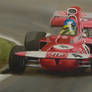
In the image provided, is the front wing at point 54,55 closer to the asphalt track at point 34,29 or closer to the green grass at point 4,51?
the asphalt track at point 34,29

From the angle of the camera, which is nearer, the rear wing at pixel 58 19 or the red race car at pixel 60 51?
the red race car at pixel 60 51

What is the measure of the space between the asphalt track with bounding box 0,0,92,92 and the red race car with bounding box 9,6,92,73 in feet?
0.93

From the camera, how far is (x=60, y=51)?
7957mm

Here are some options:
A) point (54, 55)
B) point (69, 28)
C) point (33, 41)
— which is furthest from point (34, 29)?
point (54, 55)

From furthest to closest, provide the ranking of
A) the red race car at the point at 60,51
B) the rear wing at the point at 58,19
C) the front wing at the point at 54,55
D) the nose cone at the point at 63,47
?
the rear wing at the point at 58,19
the nose cone at the point at 63,47
the red race car at the point at 60,51
the front wing at the point at 54,55

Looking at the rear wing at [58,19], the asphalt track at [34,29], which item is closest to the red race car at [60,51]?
the asphalt track at [34,29]

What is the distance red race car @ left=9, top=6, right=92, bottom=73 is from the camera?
7537mm

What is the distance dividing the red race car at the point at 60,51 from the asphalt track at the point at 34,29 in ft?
0.93

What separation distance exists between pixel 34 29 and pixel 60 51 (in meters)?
6.64

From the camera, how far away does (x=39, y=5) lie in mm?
19094

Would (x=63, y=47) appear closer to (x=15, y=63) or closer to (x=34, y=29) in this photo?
(x=15, y=63)

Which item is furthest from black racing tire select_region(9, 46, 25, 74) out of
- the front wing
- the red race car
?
the front wing

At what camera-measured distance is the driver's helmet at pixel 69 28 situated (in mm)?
9125

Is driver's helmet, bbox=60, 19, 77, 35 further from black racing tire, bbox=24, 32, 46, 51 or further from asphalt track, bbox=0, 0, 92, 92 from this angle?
asphalt track, bbox=0, 0, 92, 92
